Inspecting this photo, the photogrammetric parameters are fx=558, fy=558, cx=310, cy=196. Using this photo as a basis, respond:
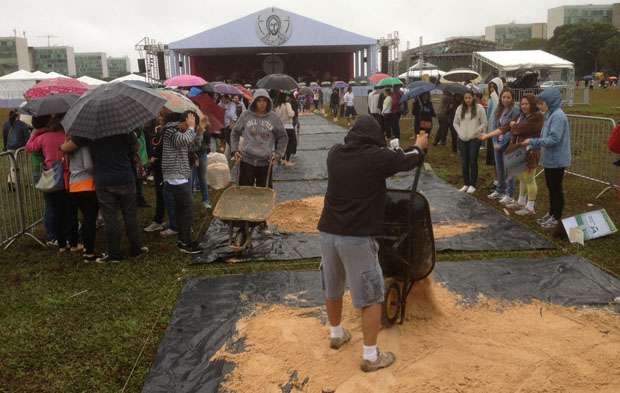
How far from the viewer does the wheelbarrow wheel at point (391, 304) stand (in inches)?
163

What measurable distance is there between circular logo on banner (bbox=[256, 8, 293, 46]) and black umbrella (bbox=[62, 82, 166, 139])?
32073mm

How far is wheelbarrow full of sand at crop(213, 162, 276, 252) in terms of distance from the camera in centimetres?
616

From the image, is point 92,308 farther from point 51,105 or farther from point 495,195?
point 495,195

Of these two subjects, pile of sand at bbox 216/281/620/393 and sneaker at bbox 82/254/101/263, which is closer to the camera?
pile of sand at bbox 216/281/620/393

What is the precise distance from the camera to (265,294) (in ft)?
16.6

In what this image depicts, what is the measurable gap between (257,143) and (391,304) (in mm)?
3083

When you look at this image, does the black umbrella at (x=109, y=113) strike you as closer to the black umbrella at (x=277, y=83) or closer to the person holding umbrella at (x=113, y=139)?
the person holding umbrella at (x=113, y=139)

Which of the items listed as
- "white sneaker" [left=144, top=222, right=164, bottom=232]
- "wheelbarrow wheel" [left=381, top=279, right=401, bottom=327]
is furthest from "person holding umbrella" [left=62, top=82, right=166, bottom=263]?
"wheelbarrow wheel" [left=381, top=279, right=401, bottom=327]

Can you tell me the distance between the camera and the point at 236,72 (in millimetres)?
45500

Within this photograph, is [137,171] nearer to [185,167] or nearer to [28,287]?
[185,167]

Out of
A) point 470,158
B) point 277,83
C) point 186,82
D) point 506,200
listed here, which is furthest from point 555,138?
point 186,82

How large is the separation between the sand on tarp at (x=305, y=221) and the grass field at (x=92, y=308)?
79 cm

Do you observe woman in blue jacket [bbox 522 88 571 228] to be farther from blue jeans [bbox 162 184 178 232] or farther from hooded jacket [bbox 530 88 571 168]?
blue jeans [bbox 162 184 178 232]

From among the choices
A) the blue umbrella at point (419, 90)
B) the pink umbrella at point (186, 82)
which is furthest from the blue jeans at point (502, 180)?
the pink umbrella at point (186, 82)
